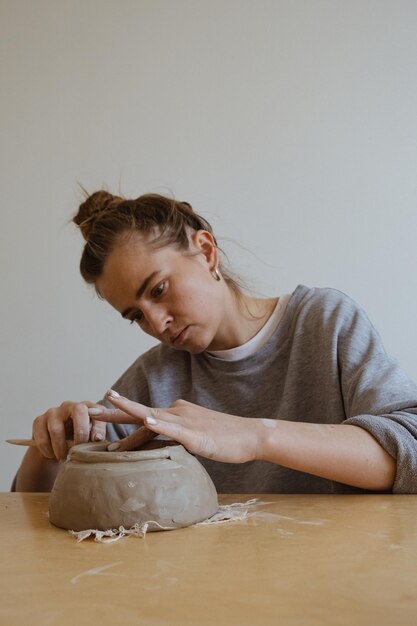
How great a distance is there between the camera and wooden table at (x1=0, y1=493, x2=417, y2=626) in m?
0.52

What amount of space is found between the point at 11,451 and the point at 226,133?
4.05ft

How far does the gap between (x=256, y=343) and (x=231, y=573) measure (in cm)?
79

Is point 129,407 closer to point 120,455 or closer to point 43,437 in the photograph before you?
point 120,455

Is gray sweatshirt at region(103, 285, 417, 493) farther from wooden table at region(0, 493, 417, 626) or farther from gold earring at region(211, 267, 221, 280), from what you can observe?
wooden table at region(0, 493, 417, 626)

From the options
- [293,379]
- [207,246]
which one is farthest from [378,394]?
[207,246]

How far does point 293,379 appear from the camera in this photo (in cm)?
131

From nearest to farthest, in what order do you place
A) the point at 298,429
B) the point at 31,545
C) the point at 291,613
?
1. the point at 291,613
2. the point at 31,545
3. the point at 298,429

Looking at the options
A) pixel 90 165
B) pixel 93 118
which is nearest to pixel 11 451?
pixel 90 165

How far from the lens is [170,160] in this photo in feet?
6.73

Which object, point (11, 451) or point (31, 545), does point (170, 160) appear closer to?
point (11, 451)

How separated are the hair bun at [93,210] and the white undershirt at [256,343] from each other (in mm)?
386

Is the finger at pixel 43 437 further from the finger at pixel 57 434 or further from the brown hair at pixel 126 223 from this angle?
the brown hair at pixel 126 223

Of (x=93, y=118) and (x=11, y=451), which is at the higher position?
(x=93, y=118)

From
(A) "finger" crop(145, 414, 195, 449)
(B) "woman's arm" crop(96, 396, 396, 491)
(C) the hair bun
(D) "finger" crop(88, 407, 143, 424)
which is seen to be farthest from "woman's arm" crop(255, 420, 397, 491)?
(C) the hair bun
